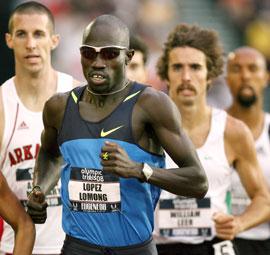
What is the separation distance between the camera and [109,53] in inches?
206

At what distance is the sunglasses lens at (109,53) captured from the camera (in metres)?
5.22

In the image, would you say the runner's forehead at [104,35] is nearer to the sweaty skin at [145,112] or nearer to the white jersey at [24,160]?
the sweaty skin at [145,112]

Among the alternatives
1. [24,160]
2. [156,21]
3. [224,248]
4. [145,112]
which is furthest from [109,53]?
[156,21]

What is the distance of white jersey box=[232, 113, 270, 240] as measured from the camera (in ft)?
26.7

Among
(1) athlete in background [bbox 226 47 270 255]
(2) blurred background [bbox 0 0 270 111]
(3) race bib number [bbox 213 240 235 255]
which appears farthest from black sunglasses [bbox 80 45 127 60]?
(2) blurred background [bbox 0 0 270 111]

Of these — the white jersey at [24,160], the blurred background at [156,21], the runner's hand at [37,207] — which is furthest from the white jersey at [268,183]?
the blurred background at [156,21]

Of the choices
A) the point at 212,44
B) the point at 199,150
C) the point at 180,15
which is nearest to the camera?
the point at 199,150

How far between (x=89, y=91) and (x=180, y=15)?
9790mm

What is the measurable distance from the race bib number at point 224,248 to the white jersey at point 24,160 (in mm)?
1083

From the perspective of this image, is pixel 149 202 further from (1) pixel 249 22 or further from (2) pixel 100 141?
(1) pixel 249 22

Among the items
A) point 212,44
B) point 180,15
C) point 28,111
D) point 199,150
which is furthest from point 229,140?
point 180,15

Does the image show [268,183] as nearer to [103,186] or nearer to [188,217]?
[188,217]

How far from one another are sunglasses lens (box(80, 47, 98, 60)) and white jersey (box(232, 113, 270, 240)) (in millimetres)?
2722

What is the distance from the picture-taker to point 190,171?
5254 mm
